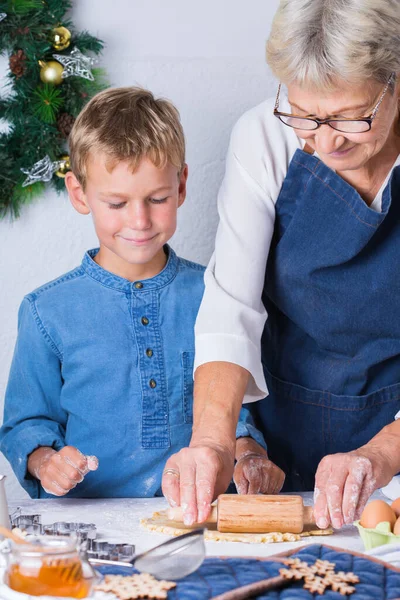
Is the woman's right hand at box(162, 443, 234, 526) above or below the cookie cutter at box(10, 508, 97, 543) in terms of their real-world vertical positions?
above

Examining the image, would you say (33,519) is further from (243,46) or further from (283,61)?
(243,46)

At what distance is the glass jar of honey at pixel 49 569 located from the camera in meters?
0.95

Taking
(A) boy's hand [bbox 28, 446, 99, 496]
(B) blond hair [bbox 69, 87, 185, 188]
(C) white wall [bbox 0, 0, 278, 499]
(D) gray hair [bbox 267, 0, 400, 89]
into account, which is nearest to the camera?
(D) gray hair [bbox 267, 0, 400, 89]

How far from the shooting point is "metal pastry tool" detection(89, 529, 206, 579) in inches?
42.0

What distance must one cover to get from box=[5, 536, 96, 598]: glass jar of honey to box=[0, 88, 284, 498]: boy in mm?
713

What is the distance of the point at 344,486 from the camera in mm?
1340

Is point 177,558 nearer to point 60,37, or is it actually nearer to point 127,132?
point 127,132

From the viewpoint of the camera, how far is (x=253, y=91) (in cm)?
222

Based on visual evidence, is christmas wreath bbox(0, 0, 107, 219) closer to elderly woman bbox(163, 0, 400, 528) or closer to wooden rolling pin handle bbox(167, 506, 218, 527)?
elderly woman bbox(163, 0, 400, 528)

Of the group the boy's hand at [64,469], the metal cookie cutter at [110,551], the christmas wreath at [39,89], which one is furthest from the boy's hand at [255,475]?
the christmas wreath at [39,89]

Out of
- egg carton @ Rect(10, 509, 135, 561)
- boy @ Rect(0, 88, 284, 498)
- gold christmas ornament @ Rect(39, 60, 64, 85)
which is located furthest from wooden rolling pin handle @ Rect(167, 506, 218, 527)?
gold christmas ornament @ Rect(39, 60, 64, 85)

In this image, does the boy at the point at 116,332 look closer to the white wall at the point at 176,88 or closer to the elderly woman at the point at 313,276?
the elderly woman at the point at 313,276

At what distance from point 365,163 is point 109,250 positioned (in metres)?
0.60

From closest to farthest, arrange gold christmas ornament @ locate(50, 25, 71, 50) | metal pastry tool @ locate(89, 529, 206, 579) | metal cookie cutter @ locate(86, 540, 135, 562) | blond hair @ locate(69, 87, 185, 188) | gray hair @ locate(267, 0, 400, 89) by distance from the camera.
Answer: metal pastry tool @ locate(89, 529, 206, 579) → metal cookie cutter @ locate(86, 540, 135, 562) → gray hair @ locate(267, 0, 400, 89) → blond hair @ locate(69, 87, 185, 188) → gold christmas ornament @ locate(50, 25, 71, 50)
